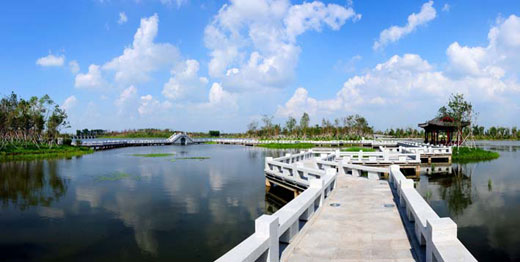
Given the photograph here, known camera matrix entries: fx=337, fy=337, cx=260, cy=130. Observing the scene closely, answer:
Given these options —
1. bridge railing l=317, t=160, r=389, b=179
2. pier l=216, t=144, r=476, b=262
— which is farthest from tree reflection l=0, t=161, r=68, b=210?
pier l=216, t=144, r=476, b=262

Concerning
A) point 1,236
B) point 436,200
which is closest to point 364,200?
point 436,200

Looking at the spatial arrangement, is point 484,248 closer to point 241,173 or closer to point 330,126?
point 241,173

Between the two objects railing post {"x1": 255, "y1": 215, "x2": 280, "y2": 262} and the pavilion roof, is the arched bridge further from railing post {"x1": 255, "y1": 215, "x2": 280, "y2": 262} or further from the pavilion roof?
railing post {"x1": 255, "y1": 215, "x2": 280, "y2": 262}

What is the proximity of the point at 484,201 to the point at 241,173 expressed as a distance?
1706 cm

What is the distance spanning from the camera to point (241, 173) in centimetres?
2817

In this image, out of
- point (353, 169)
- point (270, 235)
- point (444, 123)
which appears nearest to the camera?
point (270, 235)

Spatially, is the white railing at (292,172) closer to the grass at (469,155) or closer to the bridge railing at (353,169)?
the bridge railing at (353,169)

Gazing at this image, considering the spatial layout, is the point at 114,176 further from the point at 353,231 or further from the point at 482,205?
the point at 482,205

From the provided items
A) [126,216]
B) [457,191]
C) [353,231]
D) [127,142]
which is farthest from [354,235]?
[127,142]

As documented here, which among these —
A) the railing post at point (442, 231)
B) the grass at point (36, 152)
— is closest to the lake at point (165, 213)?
the railing post at point (442, 231)

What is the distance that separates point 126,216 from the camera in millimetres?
14500

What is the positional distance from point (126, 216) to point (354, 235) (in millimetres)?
10855

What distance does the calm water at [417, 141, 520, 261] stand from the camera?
10461mm

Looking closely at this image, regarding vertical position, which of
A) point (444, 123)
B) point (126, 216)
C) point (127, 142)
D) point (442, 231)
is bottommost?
point (126, 216)
